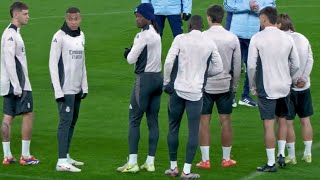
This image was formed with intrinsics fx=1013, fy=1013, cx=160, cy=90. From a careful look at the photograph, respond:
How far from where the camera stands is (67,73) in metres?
13.9

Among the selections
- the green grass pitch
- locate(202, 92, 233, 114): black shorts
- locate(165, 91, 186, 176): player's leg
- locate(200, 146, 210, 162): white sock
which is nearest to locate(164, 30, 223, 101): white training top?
locate(165, 91, 186, 176): player's leg

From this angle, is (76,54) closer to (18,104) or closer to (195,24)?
(18,104)

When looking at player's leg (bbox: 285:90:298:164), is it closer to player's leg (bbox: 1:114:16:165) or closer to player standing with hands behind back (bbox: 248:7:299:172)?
player standing with hands behind back (bbox: 248:7:299:172)

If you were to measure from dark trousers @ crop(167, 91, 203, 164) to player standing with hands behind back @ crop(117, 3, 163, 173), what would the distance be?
0.43 m

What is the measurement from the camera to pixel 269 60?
45.3 ft

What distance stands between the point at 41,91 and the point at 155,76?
656cm

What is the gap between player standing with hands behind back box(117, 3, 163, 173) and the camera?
13719mm

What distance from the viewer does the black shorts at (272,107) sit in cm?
1399

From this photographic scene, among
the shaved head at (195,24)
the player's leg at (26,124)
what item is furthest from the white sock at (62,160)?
the shaved head at (195,24)

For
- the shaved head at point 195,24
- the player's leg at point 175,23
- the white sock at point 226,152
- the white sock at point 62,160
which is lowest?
the white sock at point 62,160

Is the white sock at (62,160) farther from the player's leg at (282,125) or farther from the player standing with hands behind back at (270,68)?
the player's leg at (282,125)

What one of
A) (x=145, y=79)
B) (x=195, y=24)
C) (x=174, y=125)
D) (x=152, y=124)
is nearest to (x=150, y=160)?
(x=152, y=124)

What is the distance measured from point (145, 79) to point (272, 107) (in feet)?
5.90

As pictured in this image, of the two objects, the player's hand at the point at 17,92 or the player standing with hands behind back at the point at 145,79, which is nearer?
the player standing with hands behind back at the point at 145,79
